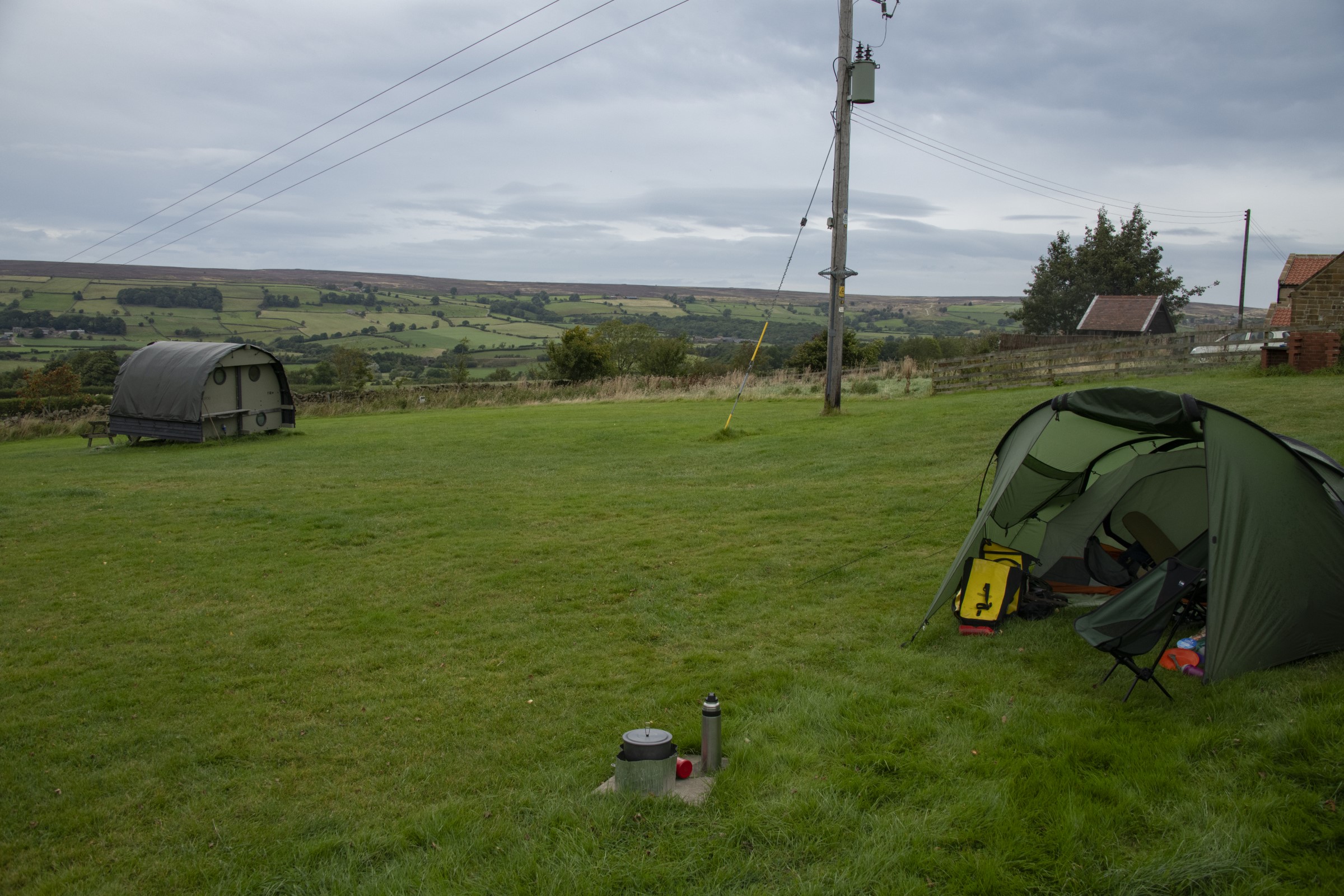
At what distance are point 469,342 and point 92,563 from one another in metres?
59.7

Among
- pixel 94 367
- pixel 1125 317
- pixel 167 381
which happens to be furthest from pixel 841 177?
pixel 94 367

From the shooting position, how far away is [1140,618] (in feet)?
15.9

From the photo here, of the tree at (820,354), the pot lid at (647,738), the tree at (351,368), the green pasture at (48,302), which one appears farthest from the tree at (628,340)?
the green pasture at (48,302)

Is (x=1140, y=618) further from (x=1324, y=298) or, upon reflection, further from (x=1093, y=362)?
(x=1324, y=298)

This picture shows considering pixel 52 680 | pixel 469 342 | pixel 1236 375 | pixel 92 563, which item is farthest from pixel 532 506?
pixel 469 342

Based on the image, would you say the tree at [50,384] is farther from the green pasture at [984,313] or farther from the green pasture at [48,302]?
the green pasture at [984,313]

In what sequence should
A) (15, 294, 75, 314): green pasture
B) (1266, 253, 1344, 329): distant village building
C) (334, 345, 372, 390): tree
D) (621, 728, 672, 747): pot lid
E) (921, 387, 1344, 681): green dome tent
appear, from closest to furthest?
1. (621, 728, 672, 747): pot lid
2. (921, 387, 1344, 681): green dome tent
3. (1266, 253, 1344, 329): distant village building
4. (334, 345, 372, 390): tree
5. (15, 294, 75, 314): green pasture

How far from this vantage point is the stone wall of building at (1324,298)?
20969 mm

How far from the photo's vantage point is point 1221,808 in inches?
143

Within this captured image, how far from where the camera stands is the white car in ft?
69.4

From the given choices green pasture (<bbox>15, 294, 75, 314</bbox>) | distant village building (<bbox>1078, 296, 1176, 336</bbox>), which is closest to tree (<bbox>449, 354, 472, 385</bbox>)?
distant village building (<bbox>1078, 296, 1176, 336</bbox>)

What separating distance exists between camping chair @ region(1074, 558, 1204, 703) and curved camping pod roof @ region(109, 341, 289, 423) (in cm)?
2129

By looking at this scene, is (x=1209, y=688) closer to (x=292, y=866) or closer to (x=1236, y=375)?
(x=292, y=866)

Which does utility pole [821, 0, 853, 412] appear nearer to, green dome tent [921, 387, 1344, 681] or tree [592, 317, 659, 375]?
green dome tent [921, 387, 1344, 681]
